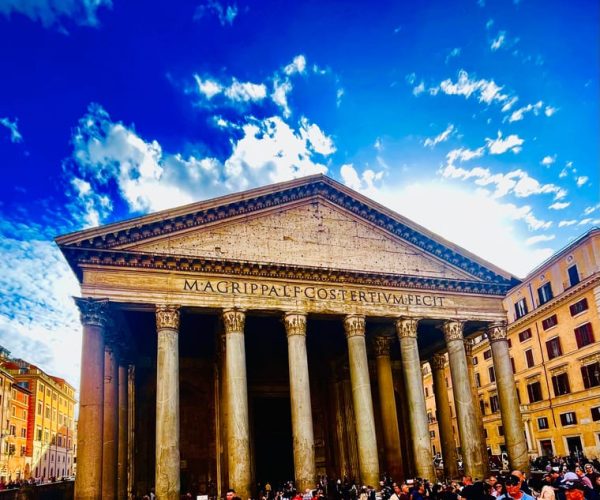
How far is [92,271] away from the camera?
17.1 metres

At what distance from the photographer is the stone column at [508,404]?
20.0 metres

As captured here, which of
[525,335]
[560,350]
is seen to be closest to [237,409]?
[560,350]

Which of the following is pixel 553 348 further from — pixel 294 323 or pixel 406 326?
pixel 294 323

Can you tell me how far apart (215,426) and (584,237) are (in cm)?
2252

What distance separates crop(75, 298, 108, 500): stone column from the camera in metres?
15.1

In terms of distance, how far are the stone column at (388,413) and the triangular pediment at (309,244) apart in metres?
3.59

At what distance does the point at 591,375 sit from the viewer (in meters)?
31.0

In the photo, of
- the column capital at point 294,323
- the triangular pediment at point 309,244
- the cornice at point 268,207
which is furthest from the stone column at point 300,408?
the cornice at point 268,207

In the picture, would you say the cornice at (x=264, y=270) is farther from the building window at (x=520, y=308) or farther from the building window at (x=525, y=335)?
the building window at (x=520, y=308)

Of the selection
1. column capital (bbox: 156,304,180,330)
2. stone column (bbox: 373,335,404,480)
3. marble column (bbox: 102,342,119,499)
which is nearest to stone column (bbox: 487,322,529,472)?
stone column (bbox: 373,335,404,480)

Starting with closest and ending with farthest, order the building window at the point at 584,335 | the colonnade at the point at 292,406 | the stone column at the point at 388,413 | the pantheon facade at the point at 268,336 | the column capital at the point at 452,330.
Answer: the colonnade at the point at 292,406
the pantheon facade at the point at 268,336
the stone column at the point at 388,413
the column capital at the point at 452,330
the building window at the point at 584,335

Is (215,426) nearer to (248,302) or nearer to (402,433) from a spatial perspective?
(248,302)

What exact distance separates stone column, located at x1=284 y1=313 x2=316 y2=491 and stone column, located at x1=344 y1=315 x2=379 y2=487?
175 centimetres

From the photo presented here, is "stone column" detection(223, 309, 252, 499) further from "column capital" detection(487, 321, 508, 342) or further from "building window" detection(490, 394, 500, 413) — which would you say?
"building window" detection(490, 394, 500, 413)
